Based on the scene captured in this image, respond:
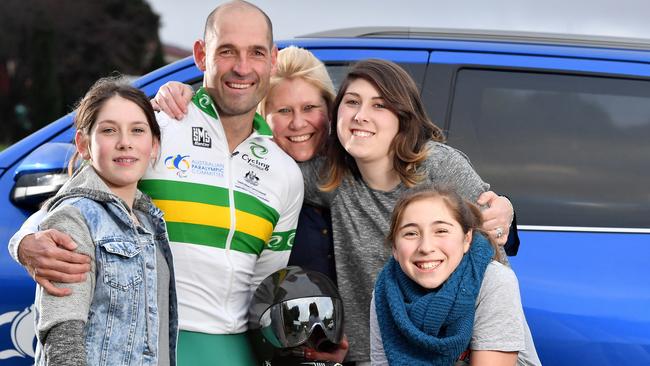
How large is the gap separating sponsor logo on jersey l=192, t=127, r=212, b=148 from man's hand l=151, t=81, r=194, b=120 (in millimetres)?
71

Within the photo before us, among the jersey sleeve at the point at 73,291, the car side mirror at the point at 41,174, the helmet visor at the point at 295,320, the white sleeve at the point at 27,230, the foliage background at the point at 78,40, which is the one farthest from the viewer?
the foliage background at the point at 78,40

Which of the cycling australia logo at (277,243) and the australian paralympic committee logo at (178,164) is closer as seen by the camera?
the australian paralympic committee logo at (178,164)

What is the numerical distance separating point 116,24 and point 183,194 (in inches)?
2070

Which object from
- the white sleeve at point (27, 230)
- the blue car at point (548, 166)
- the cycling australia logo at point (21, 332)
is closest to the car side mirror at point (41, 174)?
the blue car at point (548, 166)

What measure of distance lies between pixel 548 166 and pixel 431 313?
0.99m

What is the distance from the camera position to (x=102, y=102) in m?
2.72

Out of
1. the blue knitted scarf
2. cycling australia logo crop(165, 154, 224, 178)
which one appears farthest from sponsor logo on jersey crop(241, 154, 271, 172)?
the blue knitted scarf

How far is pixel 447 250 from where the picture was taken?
270 cm

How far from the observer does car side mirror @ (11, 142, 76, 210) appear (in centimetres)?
322

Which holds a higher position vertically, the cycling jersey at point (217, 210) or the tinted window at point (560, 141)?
the tinted window at point (560, 141)

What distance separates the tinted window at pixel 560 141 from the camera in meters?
3.30

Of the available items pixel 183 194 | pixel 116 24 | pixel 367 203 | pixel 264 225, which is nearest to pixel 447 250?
pixel 367 203

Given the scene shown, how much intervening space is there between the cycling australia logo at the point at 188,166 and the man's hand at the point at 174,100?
0.52 ft

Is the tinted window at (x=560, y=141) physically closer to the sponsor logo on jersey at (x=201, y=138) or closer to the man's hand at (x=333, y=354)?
the man's hand at (x=333, y=354)
